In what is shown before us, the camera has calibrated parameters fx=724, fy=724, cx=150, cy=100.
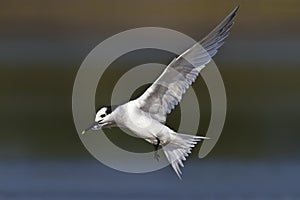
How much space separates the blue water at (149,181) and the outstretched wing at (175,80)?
1.19 metres

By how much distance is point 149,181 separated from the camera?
228 cm

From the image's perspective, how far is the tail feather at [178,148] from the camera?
75 centimetres

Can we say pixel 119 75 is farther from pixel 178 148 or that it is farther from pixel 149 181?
pixel 178 148

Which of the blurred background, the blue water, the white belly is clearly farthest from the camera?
the blurred background

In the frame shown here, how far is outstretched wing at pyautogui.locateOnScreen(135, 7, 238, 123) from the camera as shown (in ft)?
2.41

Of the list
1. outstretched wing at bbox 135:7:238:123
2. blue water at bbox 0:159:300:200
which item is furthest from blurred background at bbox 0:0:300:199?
outstretched wing at bbox 135:7:238:123

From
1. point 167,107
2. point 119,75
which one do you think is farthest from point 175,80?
point 119,75

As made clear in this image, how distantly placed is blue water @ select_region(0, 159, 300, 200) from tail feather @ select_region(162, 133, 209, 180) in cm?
118

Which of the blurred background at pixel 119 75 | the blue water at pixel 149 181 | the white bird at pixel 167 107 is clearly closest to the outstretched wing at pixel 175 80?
the white bird at pixel 167 107

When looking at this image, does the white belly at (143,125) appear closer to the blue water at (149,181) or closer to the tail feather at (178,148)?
the tail feather at (178,148)

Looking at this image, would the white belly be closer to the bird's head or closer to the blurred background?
the bird's head
